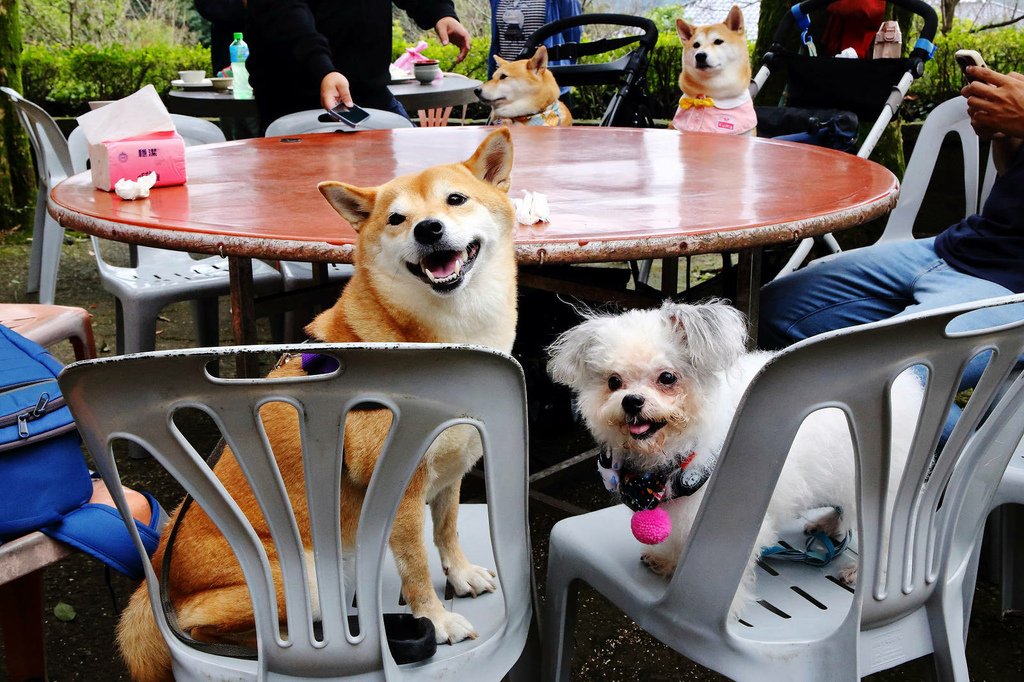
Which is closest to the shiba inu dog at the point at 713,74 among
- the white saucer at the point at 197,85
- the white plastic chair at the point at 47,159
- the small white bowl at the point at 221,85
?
the small white bowl at the point at 221,85

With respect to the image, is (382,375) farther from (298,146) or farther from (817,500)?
(298,146)

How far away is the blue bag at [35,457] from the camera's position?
1.54 metres

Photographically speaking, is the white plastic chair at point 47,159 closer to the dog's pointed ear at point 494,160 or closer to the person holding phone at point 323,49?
the person holding phone at point 323,49

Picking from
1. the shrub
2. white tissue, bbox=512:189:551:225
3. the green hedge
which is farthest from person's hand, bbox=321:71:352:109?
the shrub

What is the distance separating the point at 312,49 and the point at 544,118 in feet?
7.47

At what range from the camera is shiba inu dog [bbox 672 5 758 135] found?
4.72m

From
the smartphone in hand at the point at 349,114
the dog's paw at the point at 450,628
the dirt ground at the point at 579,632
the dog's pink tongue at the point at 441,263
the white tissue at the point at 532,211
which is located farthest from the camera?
the smartphone in hand at the point at 349,114

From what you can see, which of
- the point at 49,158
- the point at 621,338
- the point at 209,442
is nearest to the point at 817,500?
the point at 621,338

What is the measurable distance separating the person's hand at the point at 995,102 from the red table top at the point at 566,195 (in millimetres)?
342

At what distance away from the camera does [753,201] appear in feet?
7.19

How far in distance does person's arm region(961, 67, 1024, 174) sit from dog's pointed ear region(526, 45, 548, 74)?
3322 millimetres

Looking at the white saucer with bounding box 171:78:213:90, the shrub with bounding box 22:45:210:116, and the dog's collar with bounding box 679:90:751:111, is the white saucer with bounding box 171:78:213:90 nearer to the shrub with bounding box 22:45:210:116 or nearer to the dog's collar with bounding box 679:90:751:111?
the dog's collar with bounding box 679:90:751:111

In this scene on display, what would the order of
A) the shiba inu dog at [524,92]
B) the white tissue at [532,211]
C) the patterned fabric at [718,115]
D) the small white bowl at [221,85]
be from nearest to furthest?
the white tissue at [532,211], the patterned fabric at [718,115], the small white bowl at [221,85], the shiba inu dog at [524,92]

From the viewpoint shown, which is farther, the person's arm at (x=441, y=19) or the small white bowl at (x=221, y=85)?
the small white bowl at (x=221, y=85)
